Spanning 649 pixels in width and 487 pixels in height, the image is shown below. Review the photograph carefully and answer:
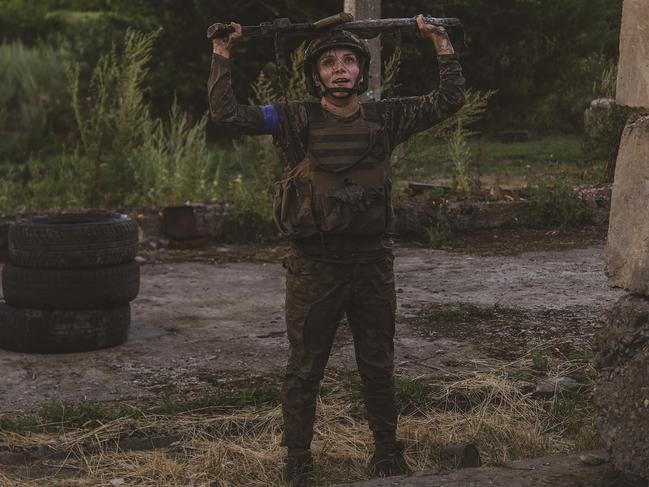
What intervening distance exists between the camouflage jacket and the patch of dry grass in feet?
3.39

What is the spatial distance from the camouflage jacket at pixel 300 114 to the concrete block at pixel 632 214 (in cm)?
83

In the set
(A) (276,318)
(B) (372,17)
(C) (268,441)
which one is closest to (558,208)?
(B) (372,17)

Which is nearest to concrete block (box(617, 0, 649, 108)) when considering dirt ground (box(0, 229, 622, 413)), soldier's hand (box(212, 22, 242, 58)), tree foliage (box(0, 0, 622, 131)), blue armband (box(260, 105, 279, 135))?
blue armband (box(260, 105, 279, 135))

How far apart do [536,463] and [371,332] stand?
0.89 metres

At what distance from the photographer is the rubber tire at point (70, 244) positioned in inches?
259

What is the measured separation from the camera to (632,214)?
12.0 ft

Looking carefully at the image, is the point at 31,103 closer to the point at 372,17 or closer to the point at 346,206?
the point at 372,17

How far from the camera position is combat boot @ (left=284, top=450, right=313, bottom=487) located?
14.4 feet

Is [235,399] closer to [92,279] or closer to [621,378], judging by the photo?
[92,279]

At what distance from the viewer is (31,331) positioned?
6582 mm

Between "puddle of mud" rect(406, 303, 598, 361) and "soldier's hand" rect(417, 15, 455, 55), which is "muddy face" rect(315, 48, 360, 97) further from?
"puddle of mud" rect(406, 303, 598, 361)

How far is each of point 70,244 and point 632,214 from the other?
3.91 m

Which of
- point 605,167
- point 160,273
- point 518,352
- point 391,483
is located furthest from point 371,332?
point 605,167

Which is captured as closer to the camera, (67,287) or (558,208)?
(67,287)
